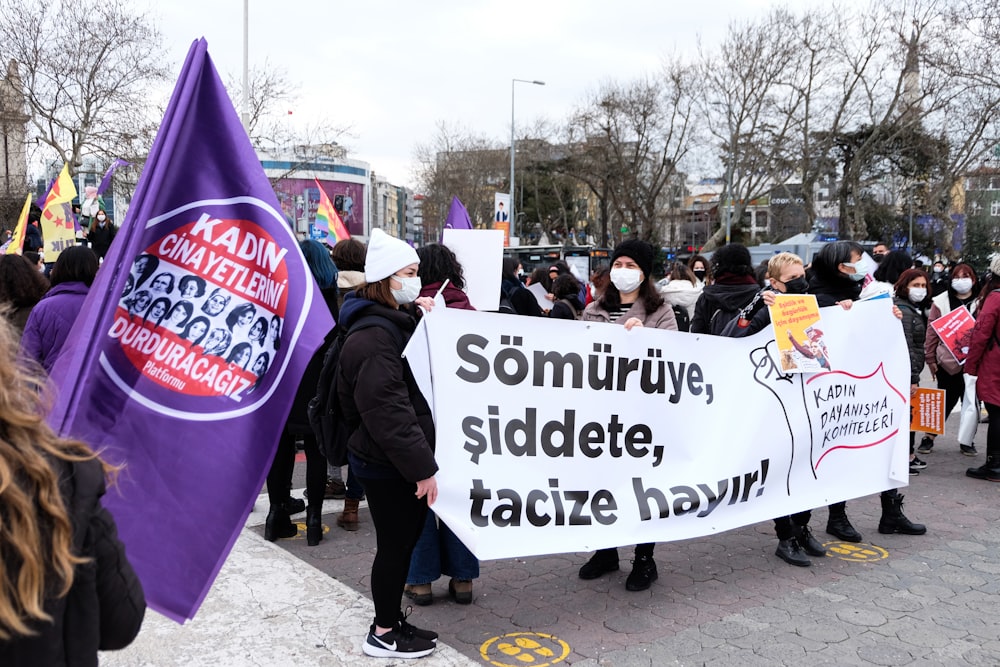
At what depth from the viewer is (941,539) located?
5.48 metres

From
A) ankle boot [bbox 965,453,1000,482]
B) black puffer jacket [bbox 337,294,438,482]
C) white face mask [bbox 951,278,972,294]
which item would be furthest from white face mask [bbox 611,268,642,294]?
white face mask [bbox 951,278,972,294]

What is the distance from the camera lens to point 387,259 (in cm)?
365

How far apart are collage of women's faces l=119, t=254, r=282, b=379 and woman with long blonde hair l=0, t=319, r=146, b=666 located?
1.11 meters

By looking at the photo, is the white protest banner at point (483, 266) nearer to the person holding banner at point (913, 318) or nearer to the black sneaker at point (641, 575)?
the black sneaker at point (641, 575)

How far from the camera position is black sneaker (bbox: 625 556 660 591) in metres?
4.57

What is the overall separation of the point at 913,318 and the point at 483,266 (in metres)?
3.40

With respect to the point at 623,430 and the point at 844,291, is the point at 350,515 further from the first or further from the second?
the point at 844,291

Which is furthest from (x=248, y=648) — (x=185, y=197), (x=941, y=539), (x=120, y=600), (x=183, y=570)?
(x=941, y=539)

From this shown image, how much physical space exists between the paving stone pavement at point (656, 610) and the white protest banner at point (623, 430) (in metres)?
0.39

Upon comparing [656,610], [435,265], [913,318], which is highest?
[435,265]

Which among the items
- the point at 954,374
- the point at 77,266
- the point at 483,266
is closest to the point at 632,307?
the point at 483,266

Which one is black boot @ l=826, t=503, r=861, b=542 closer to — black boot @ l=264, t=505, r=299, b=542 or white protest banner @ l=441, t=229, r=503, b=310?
white protest banner @ l=441, t=229, r=503, b=310

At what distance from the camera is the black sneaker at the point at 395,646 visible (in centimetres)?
370

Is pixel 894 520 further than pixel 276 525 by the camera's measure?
Yes
